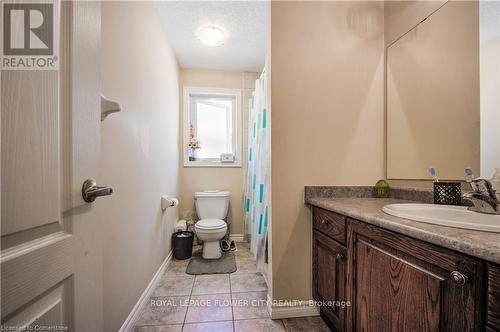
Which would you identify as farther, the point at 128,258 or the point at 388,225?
the point at 128,258

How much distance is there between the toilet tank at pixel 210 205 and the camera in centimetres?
262

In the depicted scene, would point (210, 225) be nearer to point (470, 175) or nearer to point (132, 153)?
point (132, 153)

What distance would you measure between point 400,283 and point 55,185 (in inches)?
42.7

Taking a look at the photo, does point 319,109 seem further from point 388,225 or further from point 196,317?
point 196,317

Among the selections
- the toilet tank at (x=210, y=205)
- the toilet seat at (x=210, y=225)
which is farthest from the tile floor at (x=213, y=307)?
the toilet tank at (x=210, y=205)

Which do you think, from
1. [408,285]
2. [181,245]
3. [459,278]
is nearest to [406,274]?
[408,285]

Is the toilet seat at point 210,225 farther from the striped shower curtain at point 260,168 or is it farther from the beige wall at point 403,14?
the beige wall at point 403,14

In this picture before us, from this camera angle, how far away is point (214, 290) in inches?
68.2

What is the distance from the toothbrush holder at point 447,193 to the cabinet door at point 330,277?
555 mm

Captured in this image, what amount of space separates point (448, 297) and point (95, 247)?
1.03m

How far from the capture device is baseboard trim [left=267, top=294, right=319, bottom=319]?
4.59 feet

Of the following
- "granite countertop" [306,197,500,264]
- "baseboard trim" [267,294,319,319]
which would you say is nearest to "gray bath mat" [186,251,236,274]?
"baseboard trim" [267,294,319,319]

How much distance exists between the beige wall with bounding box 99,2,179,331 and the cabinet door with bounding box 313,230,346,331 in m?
1.17

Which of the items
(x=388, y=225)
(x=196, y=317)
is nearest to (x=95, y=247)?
(x=388, y=225)
